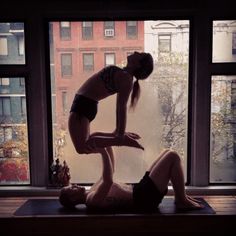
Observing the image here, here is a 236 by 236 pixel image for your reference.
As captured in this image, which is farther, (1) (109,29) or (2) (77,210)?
(1) (109,29)

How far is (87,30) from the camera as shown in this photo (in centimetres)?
359

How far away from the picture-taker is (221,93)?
3.61 metres

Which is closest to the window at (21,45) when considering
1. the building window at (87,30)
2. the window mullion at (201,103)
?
the building window at (87,30)

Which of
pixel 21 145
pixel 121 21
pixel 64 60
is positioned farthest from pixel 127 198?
pixel 121 21

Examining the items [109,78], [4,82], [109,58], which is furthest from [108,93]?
[4,82]

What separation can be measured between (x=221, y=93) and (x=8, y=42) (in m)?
2.27

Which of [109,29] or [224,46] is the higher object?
[109,29]

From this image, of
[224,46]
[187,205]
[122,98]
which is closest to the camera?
[122,98]

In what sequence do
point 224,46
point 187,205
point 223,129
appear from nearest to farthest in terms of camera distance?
point 187,205 < point 224,46 < point 223,129
